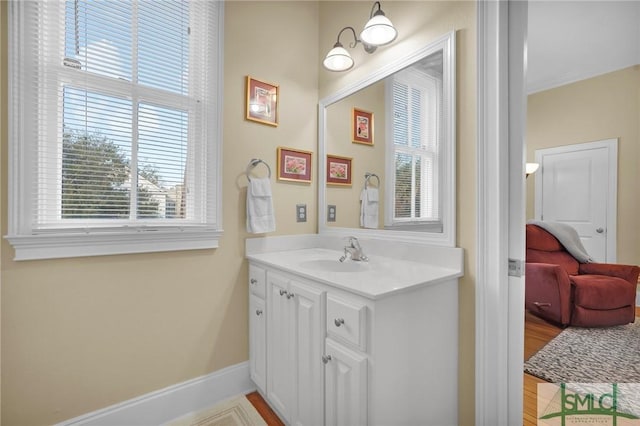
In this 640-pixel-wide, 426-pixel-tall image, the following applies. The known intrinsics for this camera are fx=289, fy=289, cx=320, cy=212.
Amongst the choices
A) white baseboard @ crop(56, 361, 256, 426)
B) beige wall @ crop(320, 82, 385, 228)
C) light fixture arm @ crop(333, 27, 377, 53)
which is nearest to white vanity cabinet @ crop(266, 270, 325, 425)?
white baseboard @ crop(56, 361, 256, 426)

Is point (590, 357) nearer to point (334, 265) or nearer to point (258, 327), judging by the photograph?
point (334, 265)

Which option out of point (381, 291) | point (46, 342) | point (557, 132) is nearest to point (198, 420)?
point (46, 342)

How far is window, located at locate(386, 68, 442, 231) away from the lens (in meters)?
1.47

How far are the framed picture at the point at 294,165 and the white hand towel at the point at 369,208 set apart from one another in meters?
0.47

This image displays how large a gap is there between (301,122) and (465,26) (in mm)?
1138

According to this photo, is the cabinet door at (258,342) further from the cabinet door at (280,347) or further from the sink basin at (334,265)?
the sink basin at (334,265)

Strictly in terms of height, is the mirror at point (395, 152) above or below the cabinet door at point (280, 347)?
above

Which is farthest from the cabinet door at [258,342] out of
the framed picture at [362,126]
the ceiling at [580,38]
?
the ceiling at [580,38]

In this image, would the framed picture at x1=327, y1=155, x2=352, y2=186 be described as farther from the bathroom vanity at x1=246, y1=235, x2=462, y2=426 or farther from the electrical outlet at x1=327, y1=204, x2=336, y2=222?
the bathroom vanity at x1=246, y1=235, x2=462, y2=426

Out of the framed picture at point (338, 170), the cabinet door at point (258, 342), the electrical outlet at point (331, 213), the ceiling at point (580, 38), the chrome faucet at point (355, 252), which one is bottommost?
the cabinet door at point (258, 342)

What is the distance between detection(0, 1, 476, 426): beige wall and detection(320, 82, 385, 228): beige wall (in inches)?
5.8

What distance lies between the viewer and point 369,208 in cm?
185

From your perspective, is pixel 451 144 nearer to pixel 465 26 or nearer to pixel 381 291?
pixel 465 26

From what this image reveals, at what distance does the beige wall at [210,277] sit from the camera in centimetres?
126
